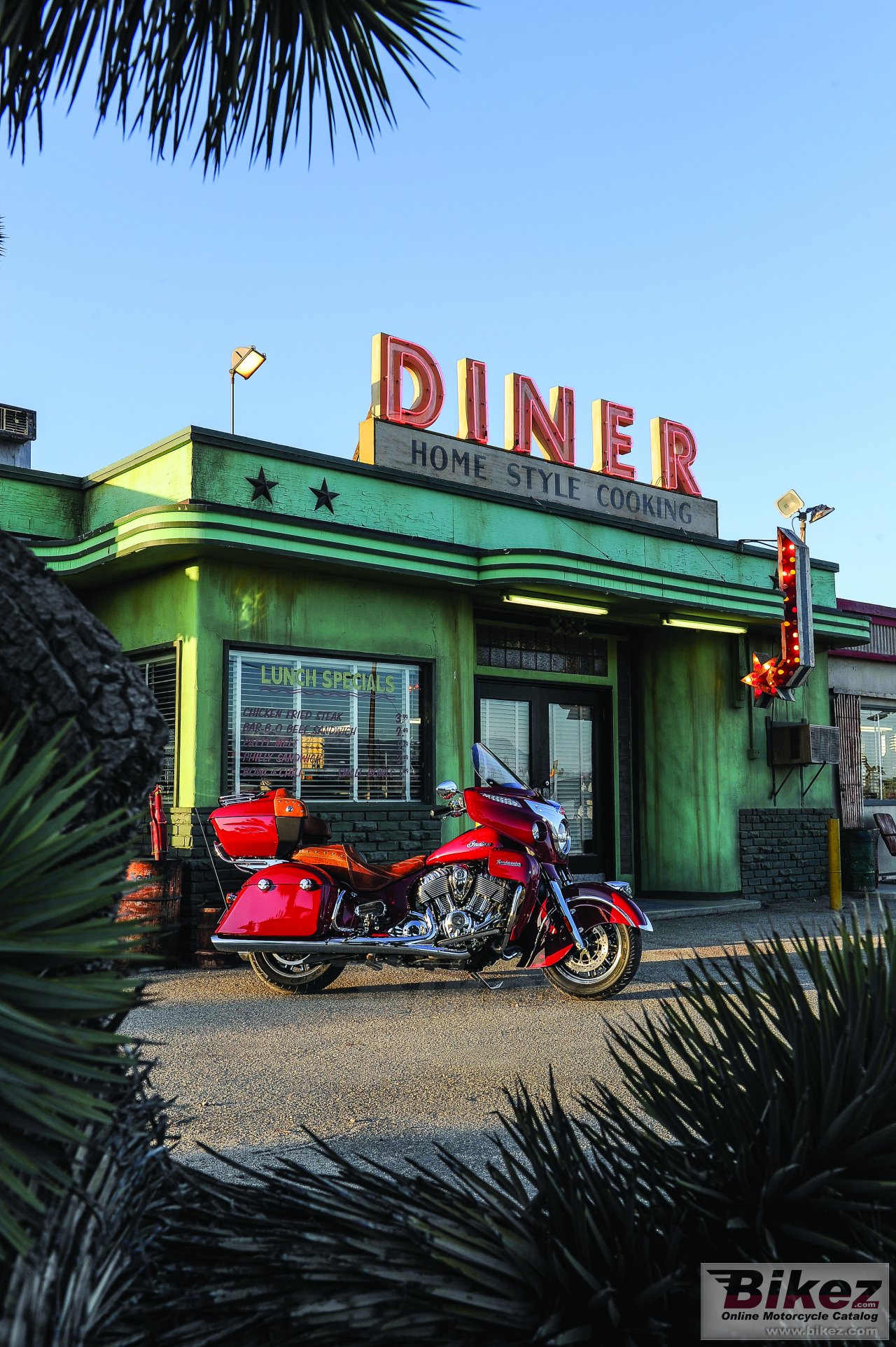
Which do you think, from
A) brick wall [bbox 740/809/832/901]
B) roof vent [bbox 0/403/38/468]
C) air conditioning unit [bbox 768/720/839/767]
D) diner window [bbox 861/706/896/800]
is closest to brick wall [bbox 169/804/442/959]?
brick wall [bbox 740/809/832/901]

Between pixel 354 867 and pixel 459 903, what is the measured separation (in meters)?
0.73

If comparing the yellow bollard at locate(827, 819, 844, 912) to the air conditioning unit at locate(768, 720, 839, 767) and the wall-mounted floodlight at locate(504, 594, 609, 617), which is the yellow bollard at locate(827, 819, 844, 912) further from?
the wall-mounted floodlight at locate(504, 594, 609, 617)

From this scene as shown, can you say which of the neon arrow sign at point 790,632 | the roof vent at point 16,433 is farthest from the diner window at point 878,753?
the roof vent at point 16,433

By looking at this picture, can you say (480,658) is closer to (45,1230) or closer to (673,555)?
(673,555)

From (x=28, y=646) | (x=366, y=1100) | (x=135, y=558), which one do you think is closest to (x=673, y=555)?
(x=135, y=558)

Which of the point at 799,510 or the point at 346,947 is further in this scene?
the point at 799,510

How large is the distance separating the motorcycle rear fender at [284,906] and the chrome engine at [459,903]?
0.53m

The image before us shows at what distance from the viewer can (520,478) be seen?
41.2 ft

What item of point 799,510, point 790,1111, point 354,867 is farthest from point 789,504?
point 790,1111

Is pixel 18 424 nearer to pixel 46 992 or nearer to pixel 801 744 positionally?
pixel 801 744

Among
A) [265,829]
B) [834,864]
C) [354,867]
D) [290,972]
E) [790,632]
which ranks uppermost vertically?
[790,632]

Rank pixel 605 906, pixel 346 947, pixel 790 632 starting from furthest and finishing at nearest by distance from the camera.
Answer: pixel 790 632 < pixel 605 906 < pixel 346 947

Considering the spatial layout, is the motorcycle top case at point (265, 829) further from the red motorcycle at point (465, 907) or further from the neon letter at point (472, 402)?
the neon letter at point (472, 402)

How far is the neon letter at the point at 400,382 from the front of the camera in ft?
39.9
